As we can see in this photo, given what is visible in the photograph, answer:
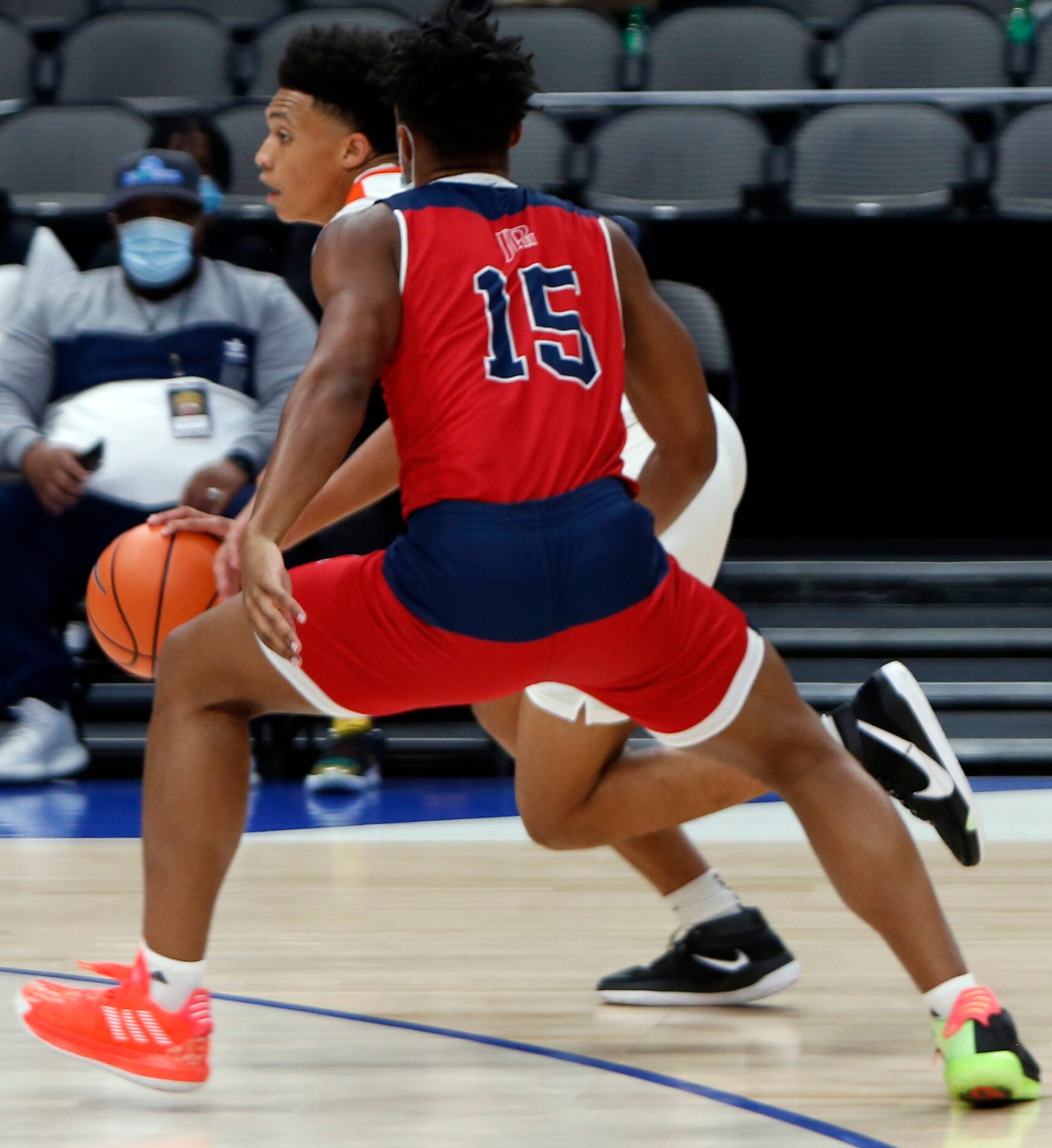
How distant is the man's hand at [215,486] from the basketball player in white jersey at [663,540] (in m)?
1.85

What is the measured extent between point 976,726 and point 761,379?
1.65 metres

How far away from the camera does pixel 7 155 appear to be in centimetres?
711

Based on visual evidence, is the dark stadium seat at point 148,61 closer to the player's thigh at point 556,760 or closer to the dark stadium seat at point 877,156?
the dark stadium seat at point 877,156

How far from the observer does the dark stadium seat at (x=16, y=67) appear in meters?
7.88

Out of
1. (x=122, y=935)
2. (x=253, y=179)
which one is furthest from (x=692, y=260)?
(x=122, y=935)

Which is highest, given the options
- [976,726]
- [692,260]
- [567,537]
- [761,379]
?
[567,537]

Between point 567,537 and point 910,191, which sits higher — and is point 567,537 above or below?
above

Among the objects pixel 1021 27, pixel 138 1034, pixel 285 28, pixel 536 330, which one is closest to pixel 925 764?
pixel 536 330

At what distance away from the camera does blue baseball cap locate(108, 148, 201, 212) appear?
5.21 m

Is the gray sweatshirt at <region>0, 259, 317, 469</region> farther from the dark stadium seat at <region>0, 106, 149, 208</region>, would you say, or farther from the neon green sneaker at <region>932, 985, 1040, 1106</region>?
the neon green sneaker at <region>932, 985, 1040, 1106</region>

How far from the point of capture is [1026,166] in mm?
6652

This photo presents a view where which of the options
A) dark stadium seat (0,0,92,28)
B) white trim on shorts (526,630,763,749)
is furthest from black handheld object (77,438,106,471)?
dark stadium seat (0,0,92,28)

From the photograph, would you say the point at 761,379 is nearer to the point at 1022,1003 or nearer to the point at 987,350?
the point at 987,350

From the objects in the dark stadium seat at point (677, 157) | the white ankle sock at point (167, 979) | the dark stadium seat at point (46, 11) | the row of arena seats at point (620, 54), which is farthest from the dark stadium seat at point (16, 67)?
the white ankle sock at point (167, 979)
